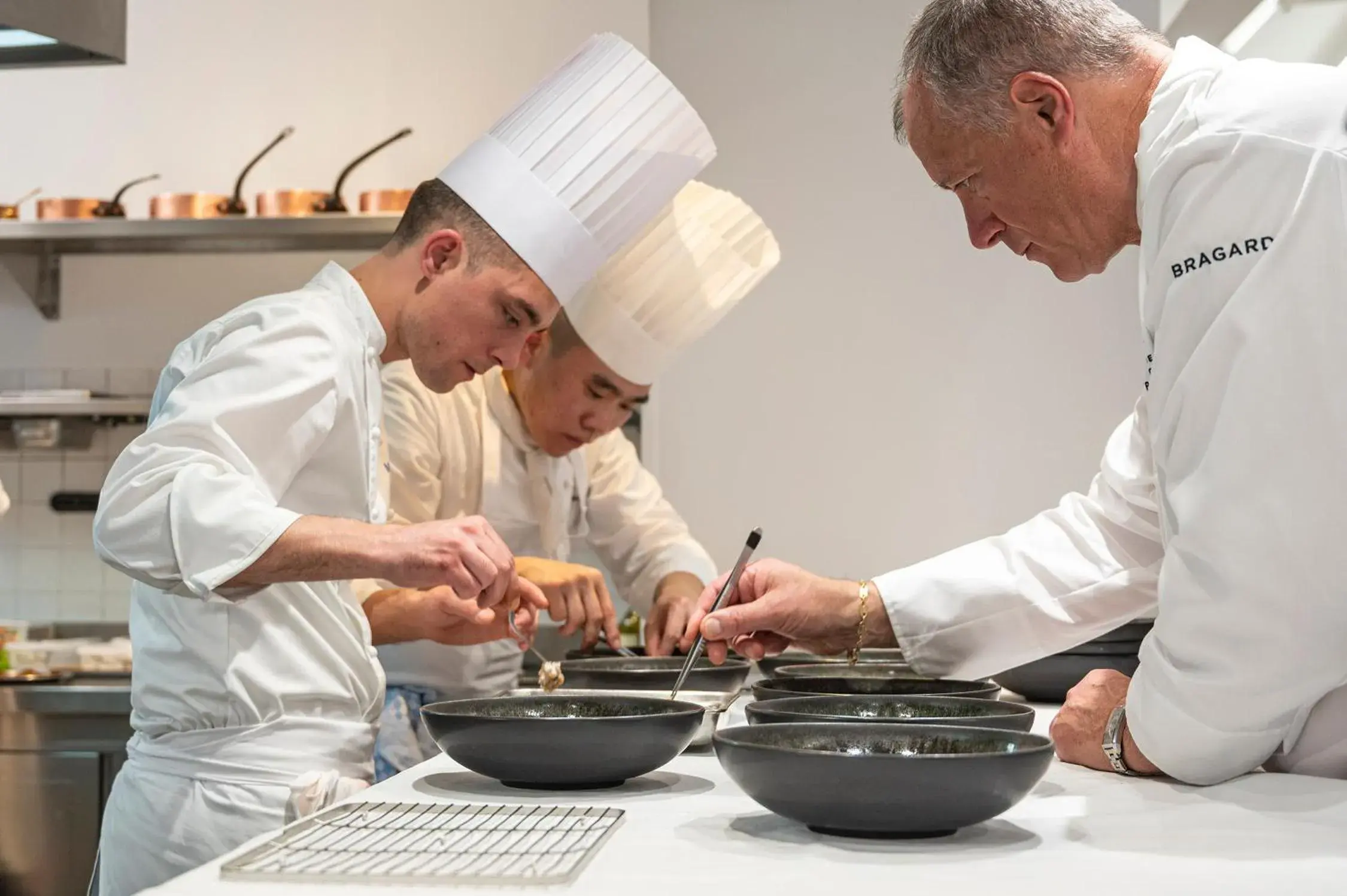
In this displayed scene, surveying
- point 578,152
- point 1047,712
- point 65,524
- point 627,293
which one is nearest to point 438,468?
point 627,293

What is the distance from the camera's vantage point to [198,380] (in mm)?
1613

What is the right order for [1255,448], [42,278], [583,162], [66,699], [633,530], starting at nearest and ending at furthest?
[1255,448] < [583,162] < [633,530] < [66,699] < [42,278]

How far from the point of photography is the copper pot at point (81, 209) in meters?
3.69

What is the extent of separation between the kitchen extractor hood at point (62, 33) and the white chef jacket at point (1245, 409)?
1.39 meters

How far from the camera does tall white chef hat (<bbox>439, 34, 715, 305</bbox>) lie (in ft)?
6.88

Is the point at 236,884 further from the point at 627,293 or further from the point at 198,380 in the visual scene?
the point at 627,293

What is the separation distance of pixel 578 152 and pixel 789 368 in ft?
6.03

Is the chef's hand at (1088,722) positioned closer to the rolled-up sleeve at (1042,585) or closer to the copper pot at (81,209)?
the rolled-up sleeve at (1042,585)

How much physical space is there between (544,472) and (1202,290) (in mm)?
1742

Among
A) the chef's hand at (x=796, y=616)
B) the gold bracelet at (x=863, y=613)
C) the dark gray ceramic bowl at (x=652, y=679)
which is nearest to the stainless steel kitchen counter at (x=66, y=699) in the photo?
the dark gray ceramic bowl at (x=652, y=679)

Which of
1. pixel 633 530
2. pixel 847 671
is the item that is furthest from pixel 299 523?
pixel 633 530

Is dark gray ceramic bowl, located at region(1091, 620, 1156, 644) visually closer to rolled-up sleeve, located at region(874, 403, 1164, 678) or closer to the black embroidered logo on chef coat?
rolled-up sleeve, located at region(874, 403, 1164, 678)

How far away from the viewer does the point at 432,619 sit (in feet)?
6.78

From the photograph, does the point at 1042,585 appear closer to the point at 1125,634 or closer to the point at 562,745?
the point at 1125,634
